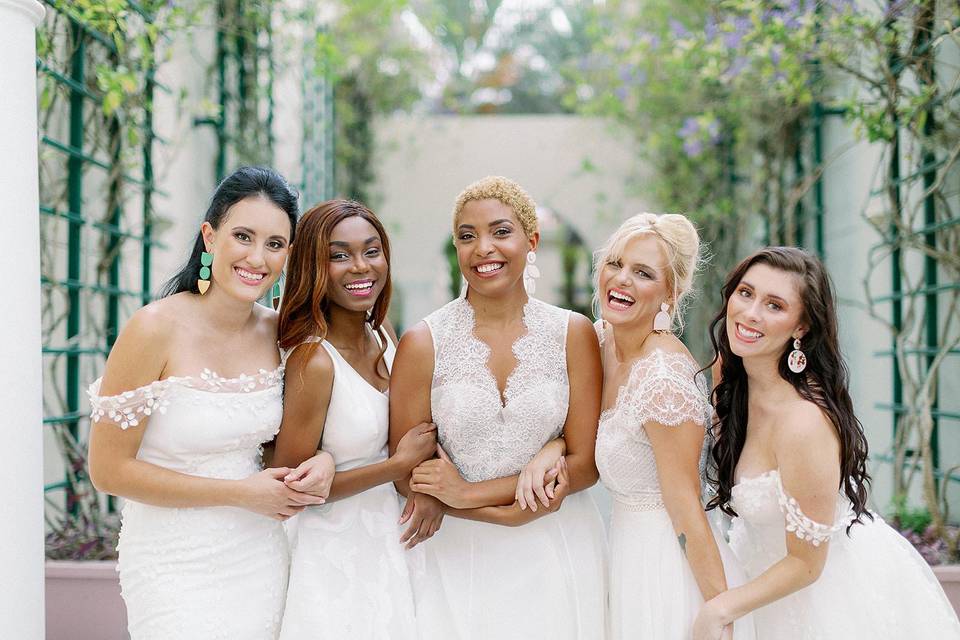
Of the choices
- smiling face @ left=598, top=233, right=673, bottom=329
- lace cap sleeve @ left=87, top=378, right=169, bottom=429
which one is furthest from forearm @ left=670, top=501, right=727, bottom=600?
lace cap sleeve @ left=87, top=378, right=169, bottom=429

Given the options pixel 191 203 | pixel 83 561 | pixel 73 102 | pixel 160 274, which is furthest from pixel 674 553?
pixel 191 203

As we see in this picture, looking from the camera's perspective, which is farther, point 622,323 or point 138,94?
point 138,94

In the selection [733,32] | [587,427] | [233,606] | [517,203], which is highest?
[733,32]

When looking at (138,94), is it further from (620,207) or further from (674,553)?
(620,207)

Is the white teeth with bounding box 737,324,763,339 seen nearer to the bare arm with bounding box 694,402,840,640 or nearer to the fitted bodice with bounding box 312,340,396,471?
the bare arm with bounding box 694,402,840,640

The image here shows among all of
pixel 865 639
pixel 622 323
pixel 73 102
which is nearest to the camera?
pixel 865 639

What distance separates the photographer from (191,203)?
5.52m

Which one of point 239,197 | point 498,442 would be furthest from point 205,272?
point 498,442

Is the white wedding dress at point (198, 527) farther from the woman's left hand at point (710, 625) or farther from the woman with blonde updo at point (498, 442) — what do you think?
the woman's left hand at point (710, 625)

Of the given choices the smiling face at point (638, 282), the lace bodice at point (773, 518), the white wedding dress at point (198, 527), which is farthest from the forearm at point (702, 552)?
the white wedding dress at point (198, 527)

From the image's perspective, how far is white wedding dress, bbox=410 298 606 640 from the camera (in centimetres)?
262

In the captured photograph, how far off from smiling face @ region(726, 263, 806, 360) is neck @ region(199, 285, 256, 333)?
143cm

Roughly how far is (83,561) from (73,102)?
2111 millimetres

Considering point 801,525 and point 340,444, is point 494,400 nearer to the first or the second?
point 340,444
